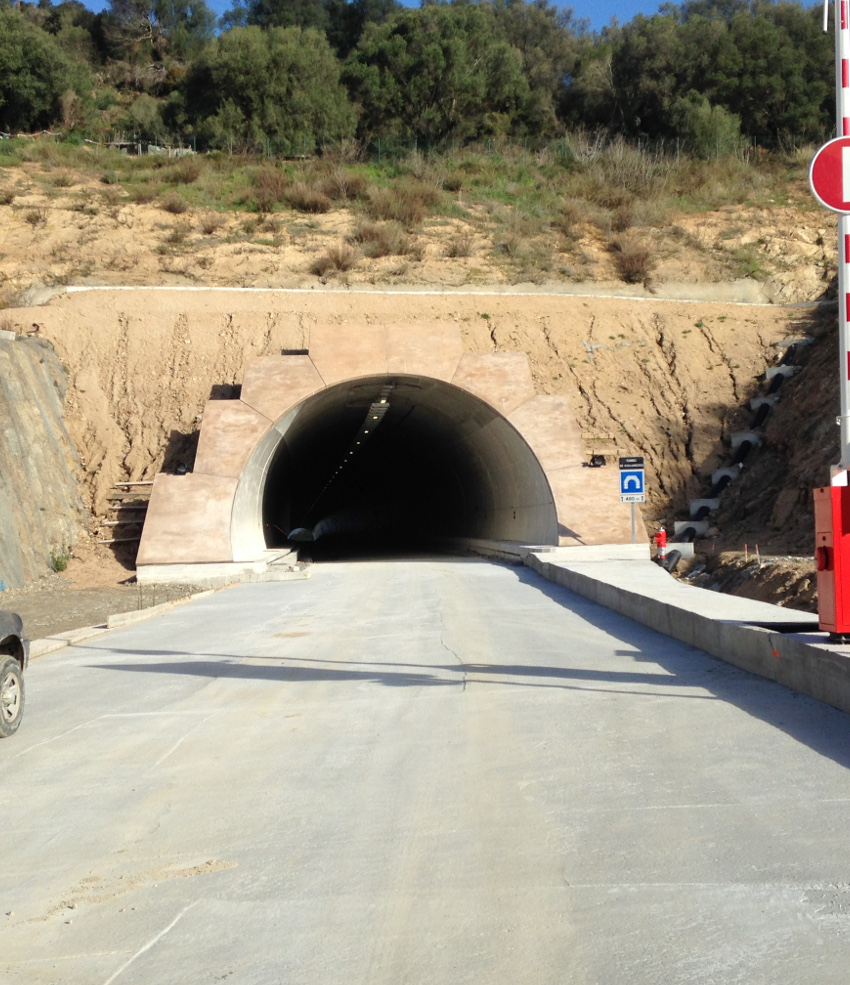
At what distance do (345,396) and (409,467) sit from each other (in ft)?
63.3

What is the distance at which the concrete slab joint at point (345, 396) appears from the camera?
2580 centimetres

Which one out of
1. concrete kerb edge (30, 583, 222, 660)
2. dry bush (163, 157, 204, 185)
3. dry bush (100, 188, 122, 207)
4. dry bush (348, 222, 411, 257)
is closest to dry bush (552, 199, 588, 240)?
dry bush (348, 222, 411, 257)

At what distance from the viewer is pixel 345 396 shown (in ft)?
102

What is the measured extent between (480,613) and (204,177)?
129 feet

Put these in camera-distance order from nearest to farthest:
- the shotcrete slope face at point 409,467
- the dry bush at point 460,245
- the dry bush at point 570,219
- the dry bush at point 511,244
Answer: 1. the shotcrete slope face at point 409,467
2. the dry bush at point 460,245
3. the dry bush at point 511,244
4. the dry bush at point 570,219

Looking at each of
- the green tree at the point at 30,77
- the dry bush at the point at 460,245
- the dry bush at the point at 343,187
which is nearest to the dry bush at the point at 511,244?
the dry bush at the point at 460,245

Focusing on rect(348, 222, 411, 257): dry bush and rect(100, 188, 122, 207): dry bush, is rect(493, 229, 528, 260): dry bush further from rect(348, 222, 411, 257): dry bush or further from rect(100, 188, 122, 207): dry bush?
rect(100, 188, 122, 207): dry bush

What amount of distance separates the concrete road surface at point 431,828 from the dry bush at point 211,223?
1425 inches

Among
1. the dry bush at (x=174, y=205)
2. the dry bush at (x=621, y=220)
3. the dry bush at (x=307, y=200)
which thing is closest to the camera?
the dry bush at (x=174, y=205)

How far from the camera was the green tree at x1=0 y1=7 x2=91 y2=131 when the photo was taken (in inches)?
2351

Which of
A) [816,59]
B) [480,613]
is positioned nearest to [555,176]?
[816,59]

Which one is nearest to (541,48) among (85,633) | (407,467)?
(407,467)

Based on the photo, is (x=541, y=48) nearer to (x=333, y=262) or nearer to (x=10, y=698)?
(x=333, y=262)

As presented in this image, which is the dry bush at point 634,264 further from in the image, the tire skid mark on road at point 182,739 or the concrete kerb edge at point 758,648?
the tire skid mark on road at point 182,739
